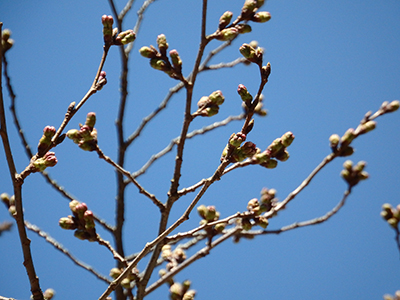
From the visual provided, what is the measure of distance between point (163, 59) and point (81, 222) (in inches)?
43.3

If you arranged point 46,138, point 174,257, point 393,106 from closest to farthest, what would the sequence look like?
point 46,138, point 393,106, point 174,257

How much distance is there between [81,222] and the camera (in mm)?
2293

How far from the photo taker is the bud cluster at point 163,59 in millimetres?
2281

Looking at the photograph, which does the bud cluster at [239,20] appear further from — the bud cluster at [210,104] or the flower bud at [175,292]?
the flower bud at [175,292]

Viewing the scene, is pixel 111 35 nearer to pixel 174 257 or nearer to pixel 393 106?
pixel 174 257

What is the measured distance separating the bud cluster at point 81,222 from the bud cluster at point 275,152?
1026 mm

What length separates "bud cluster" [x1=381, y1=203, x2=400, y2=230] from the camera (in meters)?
A: 3.10

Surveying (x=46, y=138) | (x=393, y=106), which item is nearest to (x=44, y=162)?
(x=46, y=138)

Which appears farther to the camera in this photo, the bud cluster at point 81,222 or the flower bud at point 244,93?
the bud cluster at point 81,222

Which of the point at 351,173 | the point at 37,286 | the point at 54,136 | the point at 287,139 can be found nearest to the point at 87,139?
the point at 54,136

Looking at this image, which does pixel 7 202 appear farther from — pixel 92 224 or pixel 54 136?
pixel 54 136

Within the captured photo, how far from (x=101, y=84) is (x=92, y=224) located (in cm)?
83

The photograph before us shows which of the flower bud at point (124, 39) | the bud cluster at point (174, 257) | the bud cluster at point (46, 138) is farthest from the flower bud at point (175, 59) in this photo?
the bud cluster at point (174, 257)

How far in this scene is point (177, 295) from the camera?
2.60 metres
